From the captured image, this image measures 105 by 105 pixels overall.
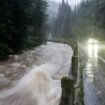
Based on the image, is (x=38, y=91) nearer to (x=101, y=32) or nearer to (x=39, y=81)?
(x=39, y=81)

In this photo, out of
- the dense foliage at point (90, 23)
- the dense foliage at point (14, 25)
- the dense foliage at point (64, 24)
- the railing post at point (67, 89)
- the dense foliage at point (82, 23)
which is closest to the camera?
the railing post at point (67, 89)

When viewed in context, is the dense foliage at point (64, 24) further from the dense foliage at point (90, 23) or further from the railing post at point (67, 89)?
the railing post at point (67, 89)

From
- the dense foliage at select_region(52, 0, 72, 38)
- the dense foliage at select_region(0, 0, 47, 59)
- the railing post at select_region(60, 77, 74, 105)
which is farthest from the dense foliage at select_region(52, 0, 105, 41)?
the railing post at select_region(60, 77, 74, 105)

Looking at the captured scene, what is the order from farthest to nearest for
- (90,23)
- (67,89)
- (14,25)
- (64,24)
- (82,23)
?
(64,24) → (82,23) → (90,23) → (14,25) → (67,89)

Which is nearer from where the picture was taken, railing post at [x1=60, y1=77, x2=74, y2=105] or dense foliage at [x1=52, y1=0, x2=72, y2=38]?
railing post at [x1=60, y1=77, x2=74, y2=105]

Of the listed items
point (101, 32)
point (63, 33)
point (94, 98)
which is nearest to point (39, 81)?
point (94, 98)

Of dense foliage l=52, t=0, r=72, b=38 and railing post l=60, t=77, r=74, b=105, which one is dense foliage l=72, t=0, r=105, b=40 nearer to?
dense foliage l=52, t=0, r=72, b=38

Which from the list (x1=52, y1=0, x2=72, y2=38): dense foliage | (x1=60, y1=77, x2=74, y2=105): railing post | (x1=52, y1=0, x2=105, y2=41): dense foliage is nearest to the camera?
(x1=60, y1=77, x2=74, y2=105): railing post

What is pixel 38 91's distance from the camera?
14.8 m

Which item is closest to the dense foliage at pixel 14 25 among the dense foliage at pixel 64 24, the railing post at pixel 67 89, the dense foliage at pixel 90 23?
the dense foliage at pixel 90 23

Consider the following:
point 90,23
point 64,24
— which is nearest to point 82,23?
point 90,23

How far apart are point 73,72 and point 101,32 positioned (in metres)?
60.7

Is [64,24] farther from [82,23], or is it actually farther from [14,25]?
[14,25]

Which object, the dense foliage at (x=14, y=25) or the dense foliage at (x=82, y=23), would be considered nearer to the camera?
the dense foliage at (x=14, y=25)
